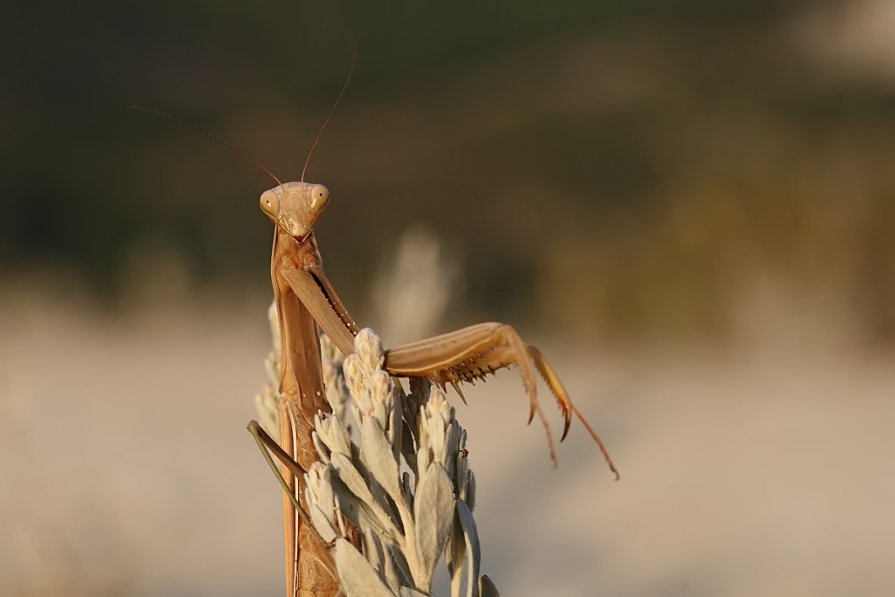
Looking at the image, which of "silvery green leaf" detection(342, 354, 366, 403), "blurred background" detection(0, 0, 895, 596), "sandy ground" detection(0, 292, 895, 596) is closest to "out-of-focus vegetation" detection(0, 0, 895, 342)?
"blurred background" detection(0, 0, 895, 596)

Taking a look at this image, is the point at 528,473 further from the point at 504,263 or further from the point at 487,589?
the point at 487,589

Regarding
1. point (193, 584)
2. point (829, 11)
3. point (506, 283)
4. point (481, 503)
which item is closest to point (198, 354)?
point (506, 283)

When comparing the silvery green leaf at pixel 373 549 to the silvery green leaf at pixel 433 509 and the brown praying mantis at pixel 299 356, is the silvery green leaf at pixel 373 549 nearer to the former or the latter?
the silvery green leaf at pixel 433 509

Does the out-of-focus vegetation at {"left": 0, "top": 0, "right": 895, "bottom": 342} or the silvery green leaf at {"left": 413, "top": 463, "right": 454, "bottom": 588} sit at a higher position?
the out-of-focus vegetation at {"left": 0, "top": 0, "right": 895, "bottom": 342}

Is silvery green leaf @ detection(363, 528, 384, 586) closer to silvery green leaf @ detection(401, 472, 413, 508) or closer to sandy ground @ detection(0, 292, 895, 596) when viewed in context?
silvery green leaf @ detection(401, 472, 413, 508)

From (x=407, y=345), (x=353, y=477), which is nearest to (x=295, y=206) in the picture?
(x=407, y=345)

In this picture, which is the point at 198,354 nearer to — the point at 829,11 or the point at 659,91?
the point at 659,91

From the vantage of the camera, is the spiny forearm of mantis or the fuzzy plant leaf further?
the spiny forearm of mantis
